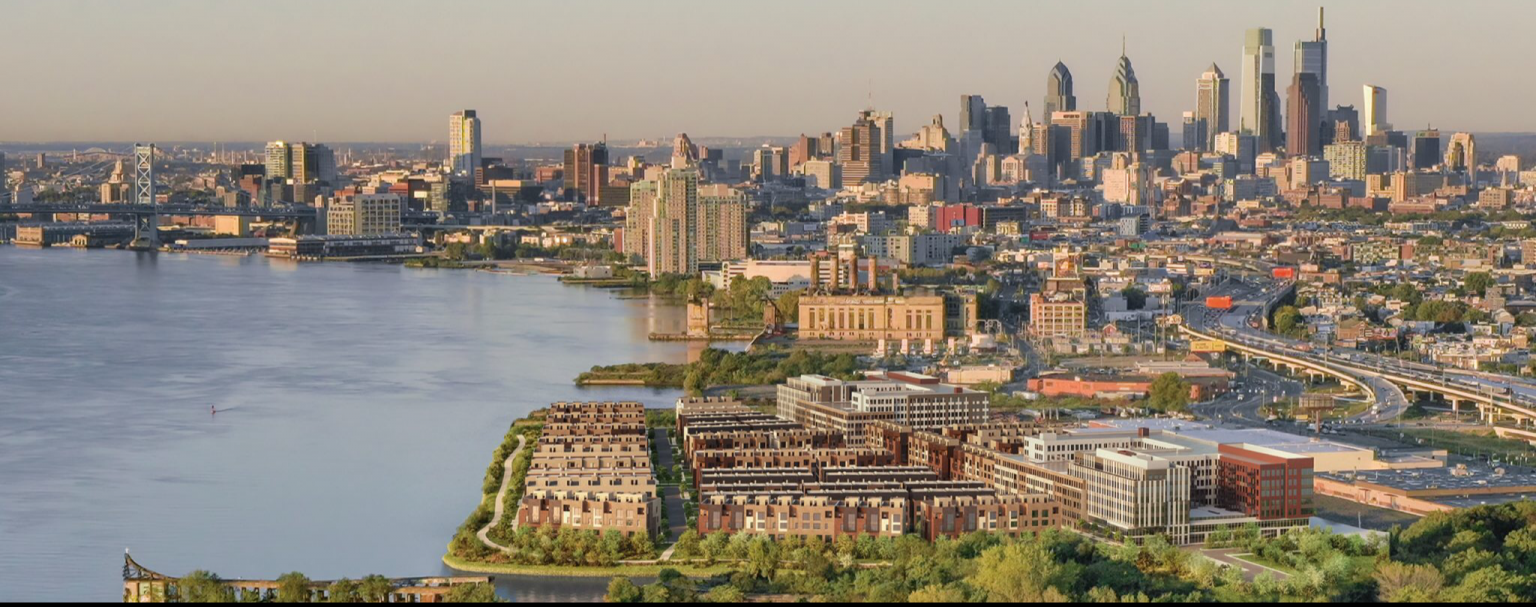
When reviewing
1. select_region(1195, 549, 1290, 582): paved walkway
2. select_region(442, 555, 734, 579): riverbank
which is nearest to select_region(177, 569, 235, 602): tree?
select_region(442, 555, 734, 579): riverbank

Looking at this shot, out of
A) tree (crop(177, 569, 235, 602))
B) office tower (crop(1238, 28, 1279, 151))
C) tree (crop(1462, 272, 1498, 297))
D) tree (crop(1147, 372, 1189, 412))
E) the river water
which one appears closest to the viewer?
tree (crop(177, 569, 235, 602))

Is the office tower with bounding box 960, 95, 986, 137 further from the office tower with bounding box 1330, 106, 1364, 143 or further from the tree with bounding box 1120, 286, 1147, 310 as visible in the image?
the tree with bounding box 1120, 286, 1147, 310

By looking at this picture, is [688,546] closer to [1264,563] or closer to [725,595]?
[725,595]

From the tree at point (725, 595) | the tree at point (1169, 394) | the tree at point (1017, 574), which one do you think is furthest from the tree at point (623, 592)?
the tree at point (1169, 394)

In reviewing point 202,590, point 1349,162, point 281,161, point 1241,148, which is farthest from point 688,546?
point 1241,148

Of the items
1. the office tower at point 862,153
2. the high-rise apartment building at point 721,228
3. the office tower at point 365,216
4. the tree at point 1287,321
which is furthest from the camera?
the office tower at point 862,153

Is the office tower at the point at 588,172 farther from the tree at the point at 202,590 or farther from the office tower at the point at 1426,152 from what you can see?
the tree at the point at 202,590
